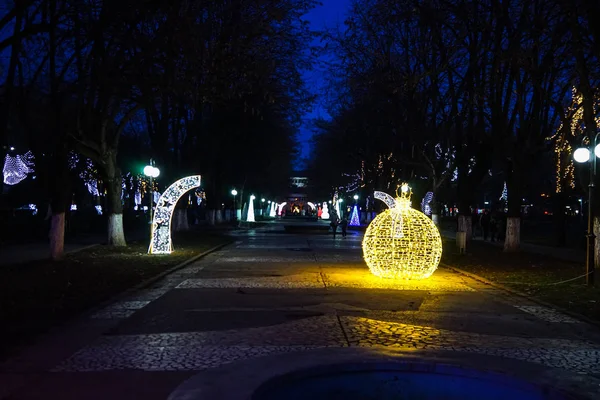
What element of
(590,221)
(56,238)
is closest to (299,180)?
(56,238)

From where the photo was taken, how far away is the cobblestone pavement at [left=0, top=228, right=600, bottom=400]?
738 cm

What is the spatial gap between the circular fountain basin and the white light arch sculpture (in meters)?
18.3

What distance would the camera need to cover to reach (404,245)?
1709 cm

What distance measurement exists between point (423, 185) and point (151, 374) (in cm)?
3367

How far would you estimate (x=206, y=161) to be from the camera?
41.9 metres

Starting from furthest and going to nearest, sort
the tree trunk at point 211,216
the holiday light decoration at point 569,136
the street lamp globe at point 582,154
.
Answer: the tree trunk at point 211,216, the holiday light decoration at point 569,136, the street lamp globe at point 582,154

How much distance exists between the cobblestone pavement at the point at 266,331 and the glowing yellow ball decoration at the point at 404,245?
22.2 inches

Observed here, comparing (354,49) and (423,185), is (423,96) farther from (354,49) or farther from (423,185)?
(423,185)

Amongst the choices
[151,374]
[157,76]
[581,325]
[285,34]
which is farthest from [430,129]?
[151,374]

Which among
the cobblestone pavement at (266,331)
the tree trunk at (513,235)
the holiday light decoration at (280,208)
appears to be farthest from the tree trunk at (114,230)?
the holiday light decoration at (280,208)

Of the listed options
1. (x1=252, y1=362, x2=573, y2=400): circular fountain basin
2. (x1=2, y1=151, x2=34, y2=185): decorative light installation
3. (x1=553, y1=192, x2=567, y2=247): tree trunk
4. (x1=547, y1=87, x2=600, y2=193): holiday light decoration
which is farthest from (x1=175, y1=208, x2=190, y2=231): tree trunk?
(x1=252, y1=362, x2=573, y2=400): circular fountain basin

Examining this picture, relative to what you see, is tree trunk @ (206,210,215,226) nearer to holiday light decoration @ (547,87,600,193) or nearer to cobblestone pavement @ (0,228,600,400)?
holiday light decoration @ (547,87,600,193)

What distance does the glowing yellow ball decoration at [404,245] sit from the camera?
55.7 feet

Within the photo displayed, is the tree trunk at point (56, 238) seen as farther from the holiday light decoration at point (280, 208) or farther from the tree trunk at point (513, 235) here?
the holiday light decoration at point (280, 208)
